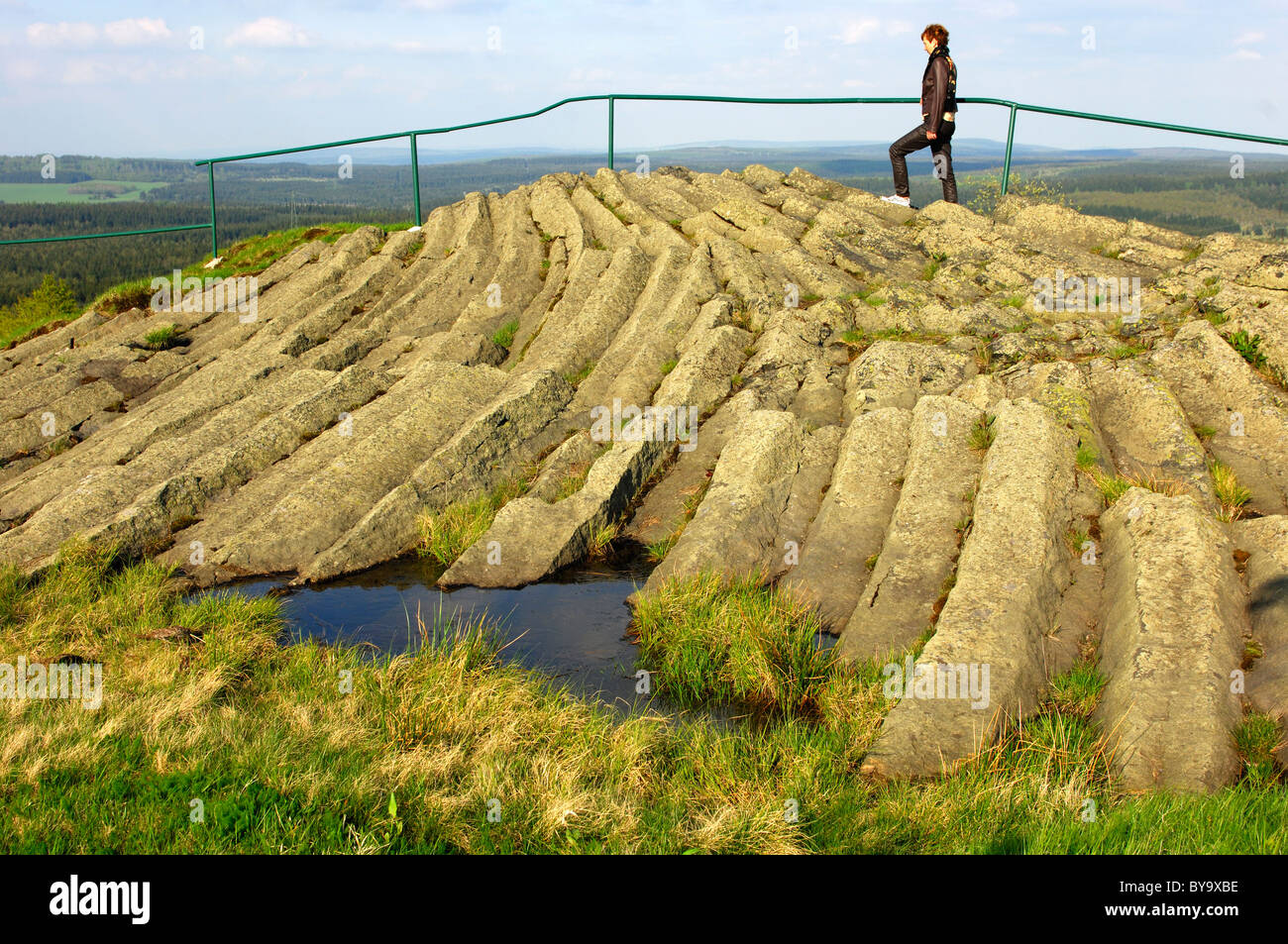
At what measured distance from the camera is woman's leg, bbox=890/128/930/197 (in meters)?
14.8

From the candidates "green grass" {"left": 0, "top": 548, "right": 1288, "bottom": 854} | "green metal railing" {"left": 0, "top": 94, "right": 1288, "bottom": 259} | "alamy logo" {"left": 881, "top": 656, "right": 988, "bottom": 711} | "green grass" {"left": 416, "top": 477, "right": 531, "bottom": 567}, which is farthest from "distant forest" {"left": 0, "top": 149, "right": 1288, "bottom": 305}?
"alamy logo" {"left": 881, "top": 656, "right": 988, "bottom": 711}

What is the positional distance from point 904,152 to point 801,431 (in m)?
7.73

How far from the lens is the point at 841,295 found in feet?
41.4

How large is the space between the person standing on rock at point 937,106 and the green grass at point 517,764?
9990 mm

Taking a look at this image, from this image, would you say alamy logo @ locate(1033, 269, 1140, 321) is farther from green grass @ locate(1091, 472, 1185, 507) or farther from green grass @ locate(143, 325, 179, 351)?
green grass @ locate(143, 325, 179, 351)

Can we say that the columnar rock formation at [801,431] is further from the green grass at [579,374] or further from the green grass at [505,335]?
the green grass at [505,335]

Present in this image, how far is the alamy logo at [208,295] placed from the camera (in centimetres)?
1603

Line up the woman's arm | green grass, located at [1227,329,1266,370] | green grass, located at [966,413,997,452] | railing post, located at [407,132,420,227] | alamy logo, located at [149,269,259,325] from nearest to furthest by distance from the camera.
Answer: green grass, located at [966,413,997,452] < green grass, located at [1227,329,1266,370] < the woman's arm < alamy logo, located at [149,269,259,325] < railing post, located at [407,132,420,227]

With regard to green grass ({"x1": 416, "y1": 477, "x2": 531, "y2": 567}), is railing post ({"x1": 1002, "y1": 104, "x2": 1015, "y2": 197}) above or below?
above
